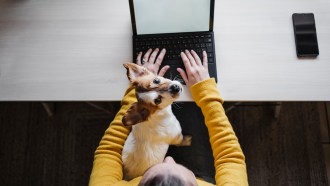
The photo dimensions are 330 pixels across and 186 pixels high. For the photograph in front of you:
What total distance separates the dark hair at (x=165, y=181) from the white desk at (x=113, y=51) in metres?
0.40

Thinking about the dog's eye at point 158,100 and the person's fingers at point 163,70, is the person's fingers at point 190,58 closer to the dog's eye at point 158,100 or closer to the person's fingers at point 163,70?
the person's fingers at point 163,70

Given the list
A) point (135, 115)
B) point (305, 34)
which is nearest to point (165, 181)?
point (135, 115)

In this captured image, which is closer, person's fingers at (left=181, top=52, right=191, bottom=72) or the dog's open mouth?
the dog's open mouth

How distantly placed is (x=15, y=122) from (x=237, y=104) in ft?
3.76

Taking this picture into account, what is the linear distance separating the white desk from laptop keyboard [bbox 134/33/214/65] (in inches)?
1.6

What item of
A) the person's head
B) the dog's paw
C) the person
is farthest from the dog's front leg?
the person's head

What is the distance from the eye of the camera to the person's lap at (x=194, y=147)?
3.85 feet

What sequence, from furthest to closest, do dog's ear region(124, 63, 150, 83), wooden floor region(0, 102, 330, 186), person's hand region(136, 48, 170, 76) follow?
wooden floor region(0, 102, 330, 186)
person's hand region(136, 48, 170, 76)
dog's ear region(124, 63, 150, 83)

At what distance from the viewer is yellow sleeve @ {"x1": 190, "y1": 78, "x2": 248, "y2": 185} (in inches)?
39.3

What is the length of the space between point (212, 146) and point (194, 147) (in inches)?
5.0

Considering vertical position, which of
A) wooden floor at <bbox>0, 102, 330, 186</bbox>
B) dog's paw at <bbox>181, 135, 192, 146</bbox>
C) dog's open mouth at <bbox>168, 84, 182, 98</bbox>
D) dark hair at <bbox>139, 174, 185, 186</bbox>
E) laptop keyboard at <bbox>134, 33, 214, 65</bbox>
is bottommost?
wooden floor at <bbox>0, 102, 330, 186</bbox>

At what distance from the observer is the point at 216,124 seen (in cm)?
108

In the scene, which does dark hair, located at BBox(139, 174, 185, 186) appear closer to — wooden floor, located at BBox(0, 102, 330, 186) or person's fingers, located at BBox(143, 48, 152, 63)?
person's fingers, located at BBox(143, 48, 152, 63)

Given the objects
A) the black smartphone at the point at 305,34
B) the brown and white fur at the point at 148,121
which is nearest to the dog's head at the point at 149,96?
the brown and white fur at the point at 148,121
